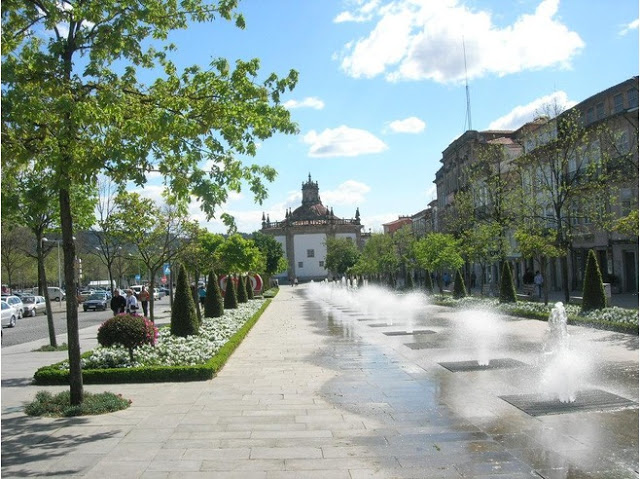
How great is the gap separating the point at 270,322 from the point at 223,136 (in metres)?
17.3

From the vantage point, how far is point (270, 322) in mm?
25359

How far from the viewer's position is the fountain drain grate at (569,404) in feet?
26.7

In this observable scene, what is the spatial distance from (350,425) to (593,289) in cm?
1538

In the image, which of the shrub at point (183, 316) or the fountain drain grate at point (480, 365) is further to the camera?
the shrub at point (183, 316)

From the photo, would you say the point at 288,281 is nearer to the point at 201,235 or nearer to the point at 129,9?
the point at 201,235

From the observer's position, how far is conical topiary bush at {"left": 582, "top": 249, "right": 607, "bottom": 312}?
20.4 meters

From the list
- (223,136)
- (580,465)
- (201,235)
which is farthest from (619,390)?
(201,235)

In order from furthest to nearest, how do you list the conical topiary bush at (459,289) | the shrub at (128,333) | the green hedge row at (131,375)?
the conical topiary bush at (459,289), the shrub at (128,333), the green hedge row at (131,375)

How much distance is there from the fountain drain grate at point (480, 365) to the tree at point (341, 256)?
79872 millimetres

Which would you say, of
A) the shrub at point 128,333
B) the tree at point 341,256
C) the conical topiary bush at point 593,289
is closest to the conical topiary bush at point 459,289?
the conical topiary bush at point 593,289

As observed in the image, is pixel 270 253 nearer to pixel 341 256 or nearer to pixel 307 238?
pixel 341 256

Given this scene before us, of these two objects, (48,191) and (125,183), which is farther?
(125,183)

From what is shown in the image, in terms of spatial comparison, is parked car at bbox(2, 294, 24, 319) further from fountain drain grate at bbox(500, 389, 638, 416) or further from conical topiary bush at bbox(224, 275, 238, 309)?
fountain drain grate at bbox(500, 389, 638, 416)

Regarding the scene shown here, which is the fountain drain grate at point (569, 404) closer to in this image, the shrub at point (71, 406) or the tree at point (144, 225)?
the shrub at point (71, 406)
